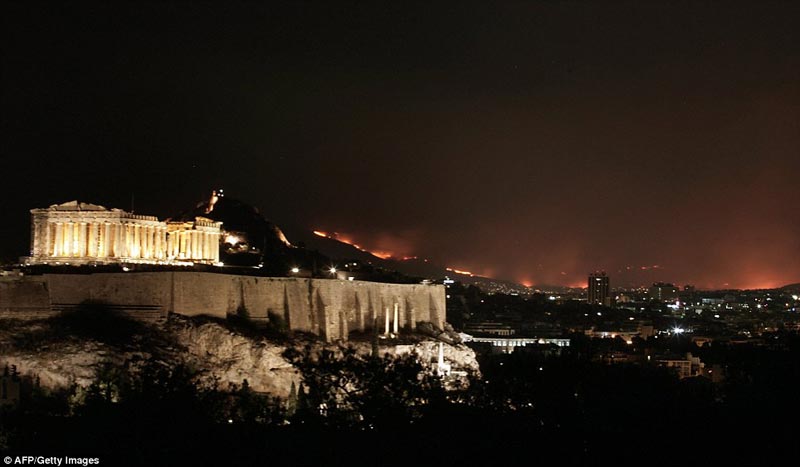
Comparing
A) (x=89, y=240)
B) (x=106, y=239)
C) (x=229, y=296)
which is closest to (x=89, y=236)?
(x=89, y=240)

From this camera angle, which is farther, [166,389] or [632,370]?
[632,370]

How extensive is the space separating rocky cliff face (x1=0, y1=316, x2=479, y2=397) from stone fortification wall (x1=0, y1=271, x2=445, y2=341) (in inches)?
58.0

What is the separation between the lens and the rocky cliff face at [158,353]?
40.2 m

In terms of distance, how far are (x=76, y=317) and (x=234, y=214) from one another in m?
61.6

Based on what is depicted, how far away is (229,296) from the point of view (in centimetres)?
5131

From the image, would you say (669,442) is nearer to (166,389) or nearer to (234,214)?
(166,389)

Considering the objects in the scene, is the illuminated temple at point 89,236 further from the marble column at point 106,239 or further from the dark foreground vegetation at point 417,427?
the dark foreground vegetation at point 417,427

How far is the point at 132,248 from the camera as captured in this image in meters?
60.5

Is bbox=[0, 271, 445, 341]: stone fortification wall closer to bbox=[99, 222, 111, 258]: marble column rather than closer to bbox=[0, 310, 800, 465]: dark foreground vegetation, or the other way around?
bbox=[99, 222, 111, 258]: marble column

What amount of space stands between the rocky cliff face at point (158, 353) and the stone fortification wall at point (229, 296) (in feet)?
4.83

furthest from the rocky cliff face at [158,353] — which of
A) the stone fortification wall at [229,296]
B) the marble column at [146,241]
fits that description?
the marble column at [146,241]

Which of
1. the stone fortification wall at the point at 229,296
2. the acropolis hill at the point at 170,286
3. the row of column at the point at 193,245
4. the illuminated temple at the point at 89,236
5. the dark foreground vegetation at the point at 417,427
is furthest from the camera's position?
the row of column at the point at 193,245

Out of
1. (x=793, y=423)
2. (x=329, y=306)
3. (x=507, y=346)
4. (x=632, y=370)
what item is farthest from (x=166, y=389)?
(x=507, y=346)

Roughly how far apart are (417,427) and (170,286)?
27222mm
